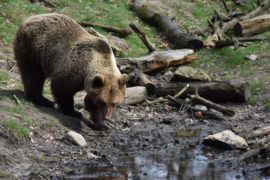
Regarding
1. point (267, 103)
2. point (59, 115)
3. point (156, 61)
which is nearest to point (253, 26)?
point (156, 61)

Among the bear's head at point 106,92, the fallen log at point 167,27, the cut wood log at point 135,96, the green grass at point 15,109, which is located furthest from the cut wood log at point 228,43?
the green grass at point 15,109

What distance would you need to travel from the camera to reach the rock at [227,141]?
17.5ft

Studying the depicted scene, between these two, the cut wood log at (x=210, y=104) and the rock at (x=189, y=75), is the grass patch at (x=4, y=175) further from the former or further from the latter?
the rock at (x=189, y=75)

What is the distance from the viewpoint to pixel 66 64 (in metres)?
6.09

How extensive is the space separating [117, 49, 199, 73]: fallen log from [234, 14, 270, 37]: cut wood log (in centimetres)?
391

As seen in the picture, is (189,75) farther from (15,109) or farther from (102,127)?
(15,109)

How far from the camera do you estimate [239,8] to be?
20172 mm

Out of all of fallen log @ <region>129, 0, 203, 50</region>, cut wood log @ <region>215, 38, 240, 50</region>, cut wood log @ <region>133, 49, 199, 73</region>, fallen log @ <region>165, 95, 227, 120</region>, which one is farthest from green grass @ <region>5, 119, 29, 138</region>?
fallen log @ <region>129, 0, 203, 50</region>

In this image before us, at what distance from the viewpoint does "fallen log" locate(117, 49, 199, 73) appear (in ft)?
32.9

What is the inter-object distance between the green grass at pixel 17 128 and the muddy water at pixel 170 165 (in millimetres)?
1116

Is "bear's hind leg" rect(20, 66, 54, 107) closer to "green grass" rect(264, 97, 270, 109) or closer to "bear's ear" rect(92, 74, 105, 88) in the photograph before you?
"bear's ear" rect(92, 74, 105, 88)

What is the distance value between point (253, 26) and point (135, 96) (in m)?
8.77

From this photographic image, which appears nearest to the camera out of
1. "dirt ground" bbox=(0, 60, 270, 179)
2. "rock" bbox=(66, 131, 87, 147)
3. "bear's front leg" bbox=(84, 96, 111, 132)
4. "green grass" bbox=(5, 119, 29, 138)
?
"dirt ground" bbox=(0, 60, 270, 179)

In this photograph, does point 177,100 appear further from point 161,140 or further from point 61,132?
point 61,132
